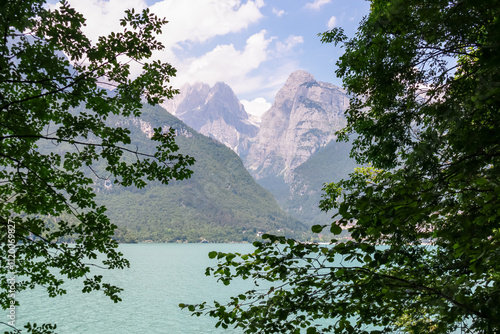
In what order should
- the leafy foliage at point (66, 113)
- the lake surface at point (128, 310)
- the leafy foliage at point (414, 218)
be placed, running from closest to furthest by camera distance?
1. the leafy foliage at point (414, 218)
2. the leafy foliage at point (66, 113)
3. the lake surface at point (128, 310)

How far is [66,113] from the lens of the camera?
5.80m

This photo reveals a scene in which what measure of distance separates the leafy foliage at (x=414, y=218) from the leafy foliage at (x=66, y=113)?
2.57 metres

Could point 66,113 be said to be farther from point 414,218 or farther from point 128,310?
point 128,310

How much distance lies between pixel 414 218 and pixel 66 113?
5428mm

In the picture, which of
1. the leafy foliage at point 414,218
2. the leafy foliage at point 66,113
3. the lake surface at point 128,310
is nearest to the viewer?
the leafy foliage at point 414,218

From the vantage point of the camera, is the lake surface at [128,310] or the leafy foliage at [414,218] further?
the lake surface at [128,310]

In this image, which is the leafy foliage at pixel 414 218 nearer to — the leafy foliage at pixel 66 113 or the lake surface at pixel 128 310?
the leafy foliage at pixel 66 113

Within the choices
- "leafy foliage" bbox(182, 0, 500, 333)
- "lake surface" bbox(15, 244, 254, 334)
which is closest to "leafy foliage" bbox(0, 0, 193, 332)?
"leafy foliage" bbox(182, 0, 500, 333)

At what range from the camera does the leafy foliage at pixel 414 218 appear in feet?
9.41

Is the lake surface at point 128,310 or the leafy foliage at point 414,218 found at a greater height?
the leafy foliage at point 414,218

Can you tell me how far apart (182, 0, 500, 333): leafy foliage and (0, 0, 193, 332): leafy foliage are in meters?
2.57

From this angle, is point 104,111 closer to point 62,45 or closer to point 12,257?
point 62,45

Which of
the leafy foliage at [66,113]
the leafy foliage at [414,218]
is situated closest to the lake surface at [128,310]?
the leafy foliage at [66,113]

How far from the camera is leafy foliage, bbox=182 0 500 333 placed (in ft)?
9.41
